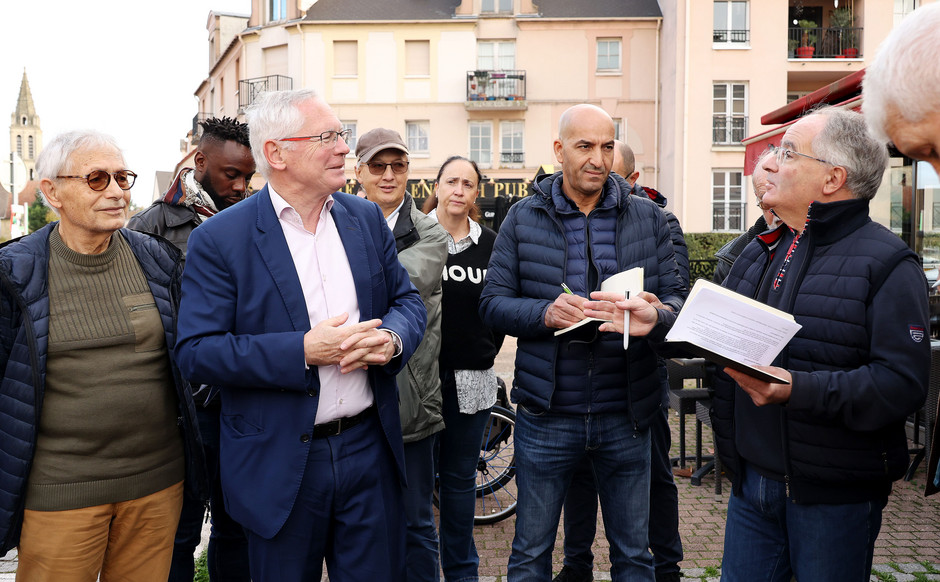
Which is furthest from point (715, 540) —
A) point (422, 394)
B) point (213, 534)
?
point (213, 534)

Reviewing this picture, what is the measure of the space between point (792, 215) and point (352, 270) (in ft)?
5.11

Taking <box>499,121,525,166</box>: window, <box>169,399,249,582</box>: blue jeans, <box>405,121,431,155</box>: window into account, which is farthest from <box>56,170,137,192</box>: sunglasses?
<box>405,121,431,155</box>: window

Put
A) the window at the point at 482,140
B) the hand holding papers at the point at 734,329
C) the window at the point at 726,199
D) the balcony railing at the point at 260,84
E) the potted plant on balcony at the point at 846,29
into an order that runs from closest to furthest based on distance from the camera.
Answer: the hand holding papers at the point at 734,329 < the potted plant on balcony at the point at 846,29 < the window at the point at 726,199 < the window at the point at 482,140 < the balcony railing at the point at 260,84

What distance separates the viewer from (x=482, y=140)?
3006cm

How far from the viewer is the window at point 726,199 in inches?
1078

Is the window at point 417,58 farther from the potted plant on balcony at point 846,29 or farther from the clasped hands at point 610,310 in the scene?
the clasped hands at point 610,310

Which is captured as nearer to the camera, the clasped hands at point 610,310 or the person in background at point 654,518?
the clasped hands at point 610,310

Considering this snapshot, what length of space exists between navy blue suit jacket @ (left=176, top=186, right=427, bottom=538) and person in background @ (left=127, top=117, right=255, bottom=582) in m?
0.68

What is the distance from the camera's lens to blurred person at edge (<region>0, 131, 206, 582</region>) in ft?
8.53

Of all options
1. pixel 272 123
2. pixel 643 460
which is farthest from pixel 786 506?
pixel 272 123

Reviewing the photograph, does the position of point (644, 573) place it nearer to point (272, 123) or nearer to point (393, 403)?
point (393, 403)

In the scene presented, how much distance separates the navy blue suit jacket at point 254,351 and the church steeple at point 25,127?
414ft

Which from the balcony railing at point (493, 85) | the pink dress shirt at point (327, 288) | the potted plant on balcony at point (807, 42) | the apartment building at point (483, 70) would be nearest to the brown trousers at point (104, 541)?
the pink dress shirt at point (327, 288)

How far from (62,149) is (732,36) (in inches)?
1111
